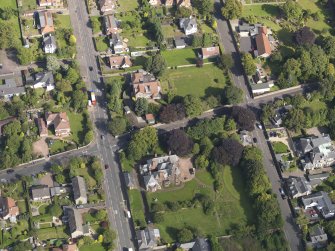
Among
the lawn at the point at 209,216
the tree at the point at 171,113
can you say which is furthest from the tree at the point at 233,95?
the lawn at the point at 209,216

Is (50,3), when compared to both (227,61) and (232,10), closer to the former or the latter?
(232,10)

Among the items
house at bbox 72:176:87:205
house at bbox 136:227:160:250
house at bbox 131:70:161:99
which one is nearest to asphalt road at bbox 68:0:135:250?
house at bbox 136:227:160:250

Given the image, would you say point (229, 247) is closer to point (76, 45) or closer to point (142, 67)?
point (142, 67)

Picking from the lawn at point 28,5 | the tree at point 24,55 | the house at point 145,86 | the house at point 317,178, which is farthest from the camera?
the lawn at point 28,5

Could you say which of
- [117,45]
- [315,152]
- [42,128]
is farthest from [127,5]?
[315,152]

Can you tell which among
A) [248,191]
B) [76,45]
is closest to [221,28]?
[76,45]

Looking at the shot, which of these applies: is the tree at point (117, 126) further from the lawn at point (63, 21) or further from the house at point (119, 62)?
the lawn at point (63, 21)
